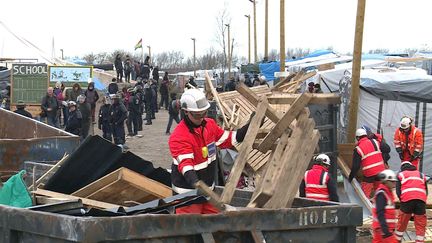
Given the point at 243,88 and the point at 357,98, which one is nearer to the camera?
the point at 243,88

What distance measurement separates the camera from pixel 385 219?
28.3 feet

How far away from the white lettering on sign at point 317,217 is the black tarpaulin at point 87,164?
286cm

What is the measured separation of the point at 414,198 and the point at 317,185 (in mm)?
1696

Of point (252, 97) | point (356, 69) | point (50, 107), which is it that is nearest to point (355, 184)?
point (356, 69)

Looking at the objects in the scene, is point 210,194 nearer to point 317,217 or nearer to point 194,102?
point 317,217

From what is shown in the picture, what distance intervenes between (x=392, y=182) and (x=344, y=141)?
6.95m

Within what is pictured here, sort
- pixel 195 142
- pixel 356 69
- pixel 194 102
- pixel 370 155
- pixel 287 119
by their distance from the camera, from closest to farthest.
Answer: pixel 287 119 < pixel 194 102 < pixel 195 142 < pixel 370 155 < pixel 356 69

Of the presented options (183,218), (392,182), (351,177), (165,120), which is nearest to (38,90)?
(165,120)

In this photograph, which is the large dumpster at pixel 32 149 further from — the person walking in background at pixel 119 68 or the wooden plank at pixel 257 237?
the person walking in background at pixel 119 68

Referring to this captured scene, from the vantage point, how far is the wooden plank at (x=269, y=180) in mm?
4699

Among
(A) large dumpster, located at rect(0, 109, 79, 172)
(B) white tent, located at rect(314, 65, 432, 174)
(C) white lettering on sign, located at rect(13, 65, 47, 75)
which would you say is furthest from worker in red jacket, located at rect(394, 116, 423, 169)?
(C) white lettering on sign, located at rect(13, 65, 47, 75)

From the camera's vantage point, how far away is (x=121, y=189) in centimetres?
629

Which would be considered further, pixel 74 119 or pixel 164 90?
pixel 164 90

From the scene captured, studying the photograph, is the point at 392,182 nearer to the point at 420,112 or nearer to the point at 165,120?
the point at 420,112
